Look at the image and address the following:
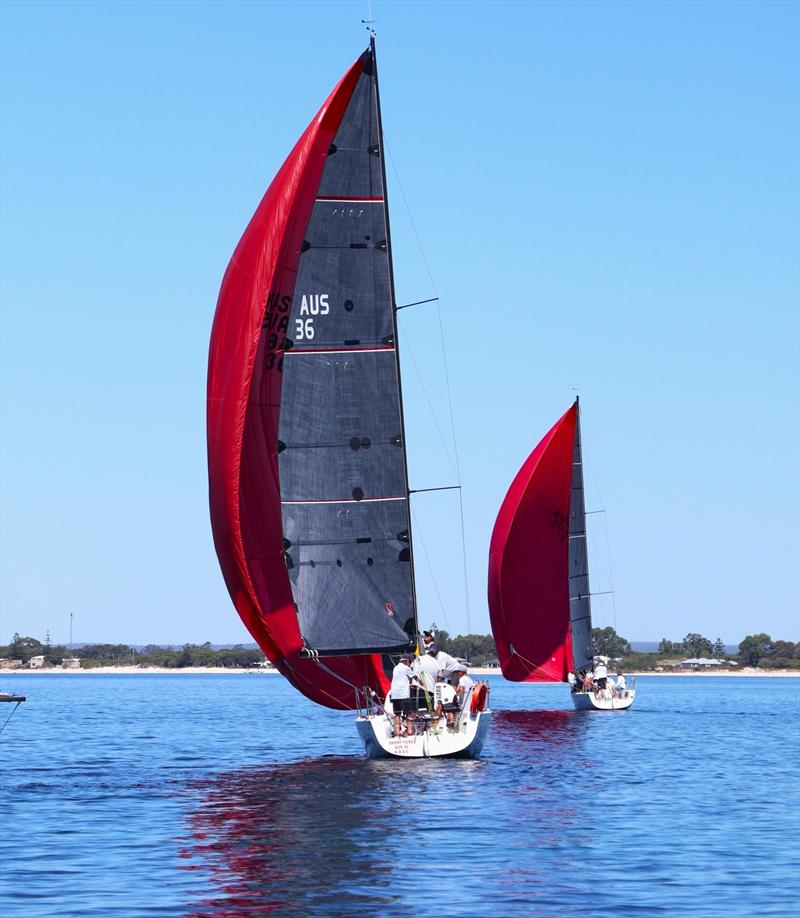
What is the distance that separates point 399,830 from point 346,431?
12.5 meters

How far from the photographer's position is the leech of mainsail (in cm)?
3350

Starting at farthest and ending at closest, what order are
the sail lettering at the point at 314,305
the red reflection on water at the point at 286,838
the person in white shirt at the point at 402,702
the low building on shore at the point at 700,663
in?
the low building on shore at the point at 700,663 → the sail lettering at the point at 314,305 → the person in white shirt at the point at 402,702 → the red reflection on water at the point at 286,838

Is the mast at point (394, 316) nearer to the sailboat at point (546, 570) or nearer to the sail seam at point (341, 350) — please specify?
the sail seam at point (341, 350)

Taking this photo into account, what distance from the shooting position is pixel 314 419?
3366 cm

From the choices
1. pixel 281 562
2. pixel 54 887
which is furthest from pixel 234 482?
pixel 54 887

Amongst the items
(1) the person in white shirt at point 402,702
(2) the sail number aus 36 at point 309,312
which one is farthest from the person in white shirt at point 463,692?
(2) the sail number aus 36 at point 309,312

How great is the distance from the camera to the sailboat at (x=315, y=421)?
3350 cm

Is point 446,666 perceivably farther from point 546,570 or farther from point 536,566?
point 546,570

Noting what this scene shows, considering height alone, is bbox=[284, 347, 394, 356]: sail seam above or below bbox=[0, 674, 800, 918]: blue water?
above

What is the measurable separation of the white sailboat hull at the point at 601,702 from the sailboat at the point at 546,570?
4 centimetres

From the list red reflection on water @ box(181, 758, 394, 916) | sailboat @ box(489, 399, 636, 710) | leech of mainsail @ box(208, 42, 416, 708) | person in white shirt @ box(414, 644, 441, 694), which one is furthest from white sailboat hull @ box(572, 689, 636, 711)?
red reflection on water @ box(181, 758, 394, 916)

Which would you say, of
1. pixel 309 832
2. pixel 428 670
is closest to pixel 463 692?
pixel 428 670

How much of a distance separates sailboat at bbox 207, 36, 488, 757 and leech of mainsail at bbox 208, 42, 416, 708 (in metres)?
0.03

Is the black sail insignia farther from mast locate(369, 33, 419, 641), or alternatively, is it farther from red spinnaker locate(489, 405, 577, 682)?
red spinnaker locate(489, 405, 577, 682)
